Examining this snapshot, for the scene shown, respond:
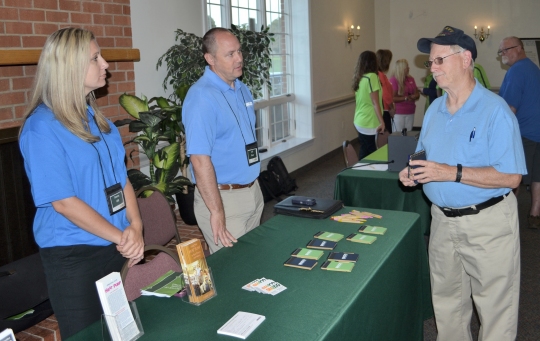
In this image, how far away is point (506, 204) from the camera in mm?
2330

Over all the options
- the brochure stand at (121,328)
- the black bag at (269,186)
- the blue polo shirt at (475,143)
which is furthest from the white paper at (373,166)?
the brochure stand at (121,328)

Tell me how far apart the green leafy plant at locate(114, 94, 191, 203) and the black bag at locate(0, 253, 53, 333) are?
3.77ft

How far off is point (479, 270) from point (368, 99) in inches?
144

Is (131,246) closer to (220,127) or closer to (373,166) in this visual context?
(220,127)

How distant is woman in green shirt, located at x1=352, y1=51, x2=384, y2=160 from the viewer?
582 centimetres

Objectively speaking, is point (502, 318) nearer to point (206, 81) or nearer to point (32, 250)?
point (206, 81)

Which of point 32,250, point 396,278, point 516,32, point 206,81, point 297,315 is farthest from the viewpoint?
point 516,32

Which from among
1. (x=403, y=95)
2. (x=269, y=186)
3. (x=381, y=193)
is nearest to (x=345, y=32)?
(x=403, y=95)

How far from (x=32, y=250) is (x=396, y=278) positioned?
232cm

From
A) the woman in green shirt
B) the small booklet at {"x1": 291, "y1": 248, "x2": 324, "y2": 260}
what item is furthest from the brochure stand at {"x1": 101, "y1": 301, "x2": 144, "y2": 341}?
the woman in green shirt

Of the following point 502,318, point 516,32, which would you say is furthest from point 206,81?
point 516,32

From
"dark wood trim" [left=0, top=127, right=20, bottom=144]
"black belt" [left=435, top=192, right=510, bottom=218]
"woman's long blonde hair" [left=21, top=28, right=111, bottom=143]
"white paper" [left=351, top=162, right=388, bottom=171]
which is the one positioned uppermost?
"woman's long blonde hair" [left=21, top=28, right=111, bottom=143]

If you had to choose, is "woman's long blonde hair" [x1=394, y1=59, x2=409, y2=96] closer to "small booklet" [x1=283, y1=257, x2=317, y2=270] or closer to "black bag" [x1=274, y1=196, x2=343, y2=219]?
"black bag" [x1=274, y1=196, x2=343, y2=219]

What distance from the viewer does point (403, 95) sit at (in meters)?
7.78
